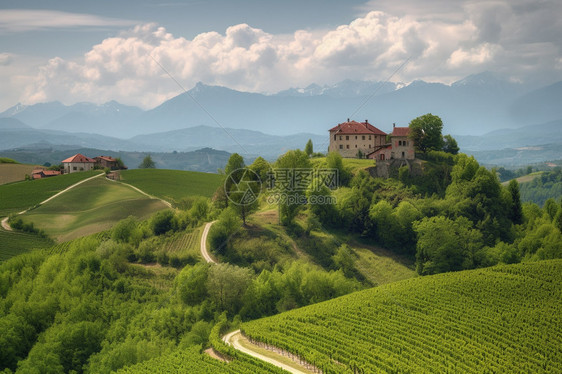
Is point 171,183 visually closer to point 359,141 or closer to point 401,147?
point 359,141

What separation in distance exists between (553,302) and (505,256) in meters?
14.1

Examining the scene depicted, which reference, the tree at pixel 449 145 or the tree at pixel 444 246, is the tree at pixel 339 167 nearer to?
the tree at pixel 444 246

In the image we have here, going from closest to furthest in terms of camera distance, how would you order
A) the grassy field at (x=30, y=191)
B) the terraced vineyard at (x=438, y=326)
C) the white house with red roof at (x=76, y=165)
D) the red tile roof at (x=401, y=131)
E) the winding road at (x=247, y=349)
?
1. the terraced vineyard at (x=438, y=326)
2. the winding road at (x=247, y=349)
3. the grassy field at (x=30, y=191)
4. the red tile roof at (x=401, y=131)
5. the white house with red roof at (x=76, y=165)

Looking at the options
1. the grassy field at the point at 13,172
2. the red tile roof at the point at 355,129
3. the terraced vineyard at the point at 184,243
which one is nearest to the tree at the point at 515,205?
the red tile roof at the point at 355,129

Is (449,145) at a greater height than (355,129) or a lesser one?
lesser

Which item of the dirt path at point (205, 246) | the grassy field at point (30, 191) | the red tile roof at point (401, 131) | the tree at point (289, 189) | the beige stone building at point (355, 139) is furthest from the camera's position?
the beige stone building at point (355, 139)

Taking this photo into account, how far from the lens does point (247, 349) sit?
39000 millimetres

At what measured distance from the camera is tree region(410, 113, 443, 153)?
75500 millimetres

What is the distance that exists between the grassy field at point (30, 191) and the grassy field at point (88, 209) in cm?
329

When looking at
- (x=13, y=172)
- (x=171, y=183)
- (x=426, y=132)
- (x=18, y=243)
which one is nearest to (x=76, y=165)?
(x=13, y=172)

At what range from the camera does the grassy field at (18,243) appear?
6016 cm

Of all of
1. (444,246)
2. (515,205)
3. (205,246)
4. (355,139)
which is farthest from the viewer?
(355,139)

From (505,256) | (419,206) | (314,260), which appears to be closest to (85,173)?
(314,260)

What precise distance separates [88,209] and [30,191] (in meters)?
15.8
